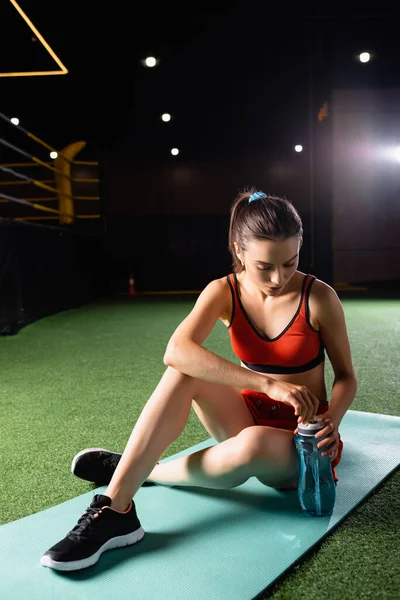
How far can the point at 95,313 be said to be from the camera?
7.52 metres

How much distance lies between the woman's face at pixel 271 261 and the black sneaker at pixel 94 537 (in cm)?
71

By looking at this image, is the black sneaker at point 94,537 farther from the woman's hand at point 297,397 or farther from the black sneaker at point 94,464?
the woman's hand at point 297,397

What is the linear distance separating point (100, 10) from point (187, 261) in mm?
5872

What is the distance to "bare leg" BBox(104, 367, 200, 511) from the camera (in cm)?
152

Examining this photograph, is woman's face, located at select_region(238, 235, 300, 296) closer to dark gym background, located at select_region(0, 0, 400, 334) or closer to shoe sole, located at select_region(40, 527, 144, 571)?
shoe sole, located at select_region(40, 527, 144, 571)

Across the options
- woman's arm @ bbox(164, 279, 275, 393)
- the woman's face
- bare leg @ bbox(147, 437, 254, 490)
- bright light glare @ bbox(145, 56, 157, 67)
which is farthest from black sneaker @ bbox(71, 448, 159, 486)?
bright light glare @ bbox(145, 56, 157, 67)

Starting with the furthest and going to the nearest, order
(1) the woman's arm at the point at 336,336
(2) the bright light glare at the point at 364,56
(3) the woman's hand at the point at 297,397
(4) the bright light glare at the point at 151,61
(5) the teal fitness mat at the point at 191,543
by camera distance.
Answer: (2) the bright light glare at the point at 364,56, (4) the bright light glare at the point at 151,61, (1) the woman's arm at the point at 336,336, (3) the woman's hand at the point at 297,397, (5) the teal fitness mat at the point at 191,543

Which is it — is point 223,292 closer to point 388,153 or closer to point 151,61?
point 151,61

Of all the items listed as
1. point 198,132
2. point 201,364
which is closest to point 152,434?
point 201,364

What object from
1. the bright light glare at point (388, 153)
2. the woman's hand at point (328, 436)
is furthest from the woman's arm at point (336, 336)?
the bright light glare at point (388, 153)

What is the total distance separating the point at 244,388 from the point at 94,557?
59cm

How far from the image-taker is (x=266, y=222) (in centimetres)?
159

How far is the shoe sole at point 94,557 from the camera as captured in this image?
1.36 metres

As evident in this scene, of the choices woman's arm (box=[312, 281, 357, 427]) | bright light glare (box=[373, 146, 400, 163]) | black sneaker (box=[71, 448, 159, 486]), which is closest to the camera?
woman's arm (box=[312, 281, 357, 427])
